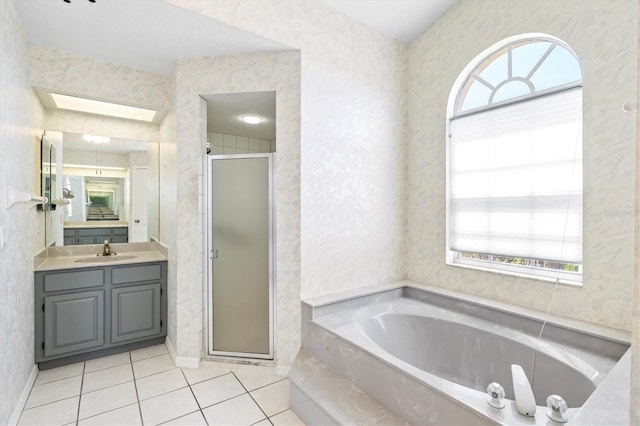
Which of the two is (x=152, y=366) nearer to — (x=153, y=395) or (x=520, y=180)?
(x=153, y=395)

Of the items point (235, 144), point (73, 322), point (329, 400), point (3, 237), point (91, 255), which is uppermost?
point (235, 144)

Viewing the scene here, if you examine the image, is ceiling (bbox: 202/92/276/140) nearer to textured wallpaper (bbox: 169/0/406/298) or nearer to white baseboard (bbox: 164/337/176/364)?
textured wallpaper (bbox: 169/0/406/298)

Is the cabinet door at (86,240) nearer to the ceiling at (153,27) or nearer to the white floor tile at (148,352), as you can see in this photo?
the white floor tile at (148,352)

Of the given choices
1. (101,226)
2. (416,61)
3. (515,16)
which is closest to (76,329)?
(101,226)

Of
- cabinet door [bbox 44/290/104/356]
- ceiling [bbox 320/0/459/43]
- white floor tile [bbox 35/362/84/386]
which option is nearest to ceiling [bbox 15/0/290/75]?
ceiling [bbox 320/0/459/43]

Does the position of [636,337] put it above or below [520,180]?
below

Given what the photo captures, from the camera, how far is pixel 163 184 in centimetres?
310

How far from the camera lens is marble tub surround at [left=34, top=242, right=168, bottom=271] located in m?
2.59

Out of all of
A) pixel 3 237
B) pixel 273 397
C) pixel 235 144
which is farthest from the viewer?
pixel 235 144

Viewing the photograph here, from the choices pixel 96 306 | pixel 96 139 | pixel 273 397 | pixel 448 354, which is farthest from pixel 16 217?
pixel 448 354

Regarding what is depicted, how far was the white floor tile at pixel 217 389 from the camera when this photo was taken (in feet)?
6.85

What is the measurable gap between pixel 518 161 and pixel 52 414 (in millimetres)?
3600

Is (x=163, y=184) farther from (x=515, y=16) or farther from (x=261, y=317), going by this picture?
(x=515, y=16)

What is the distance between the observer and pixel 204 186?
258cm
